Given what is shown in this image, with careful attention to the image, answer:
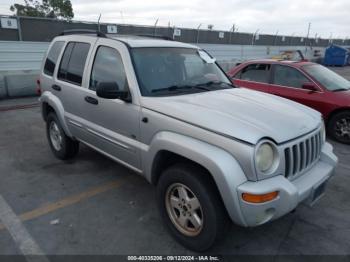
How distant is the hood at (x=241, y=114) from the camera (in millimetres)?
2578

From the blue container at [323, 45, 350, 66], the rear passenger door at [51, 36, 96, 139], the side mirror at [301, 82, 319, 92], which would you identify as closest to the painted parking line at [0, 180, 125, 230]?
the rear passenger door at [51, 36, 96, 139]

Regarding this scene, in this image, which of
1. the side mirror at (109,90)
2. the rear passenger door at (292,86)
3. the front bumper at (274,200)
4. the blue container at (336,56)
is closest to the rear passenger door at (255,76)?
the rear passenger door at (292,86)

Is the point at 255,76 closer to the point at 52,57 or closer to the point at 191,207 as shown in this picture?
the point at 52,57

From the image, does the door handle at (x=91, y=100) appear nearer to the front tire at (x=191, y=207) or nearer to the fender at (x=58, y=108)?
the fender at (x=58, y=108)

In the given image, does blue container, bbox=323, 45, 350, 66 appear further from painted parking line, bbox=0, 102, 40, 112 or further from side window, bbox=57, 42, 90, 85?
side window, bbox=57, 42, 90, 85

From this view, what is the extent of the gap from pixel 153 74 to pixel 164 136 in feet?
2.85

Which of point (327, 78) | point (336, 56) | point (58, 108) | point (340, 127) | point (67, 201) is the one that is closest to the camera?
point (67, 201)

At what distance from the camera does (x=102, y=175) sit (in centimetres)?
456

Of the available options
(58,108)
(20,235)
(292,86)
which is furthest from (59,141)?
(292,86)

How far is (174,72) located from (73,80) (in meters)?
1.57

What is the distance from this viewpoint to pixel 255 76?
23.9 feet

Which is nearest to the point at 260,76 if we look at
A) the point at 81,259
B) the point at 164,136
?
the point at 164,136

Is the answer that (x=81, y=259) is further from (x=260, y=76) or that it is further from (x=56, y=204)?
(x=260, y=76)

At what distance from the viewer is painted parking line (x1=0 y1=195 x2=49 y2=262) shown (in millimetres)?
2863
